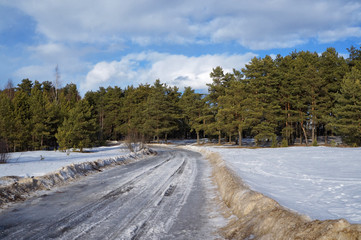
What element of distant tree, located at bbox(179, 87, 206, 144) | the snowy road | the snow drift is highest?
distant tree, located at bbox(179, 87, 206, 144)

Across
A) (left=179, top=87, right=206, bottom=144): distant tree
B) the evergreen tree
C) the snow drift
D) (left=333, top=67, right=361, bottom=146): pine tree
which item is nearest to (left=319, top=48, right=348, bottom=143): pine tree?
(left=333, top=67, right=361, bottom=146): pine tree

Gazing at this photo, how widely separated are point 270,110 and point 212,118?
51.7ft

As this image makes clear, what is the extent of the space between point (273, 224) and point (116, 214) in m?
3.90

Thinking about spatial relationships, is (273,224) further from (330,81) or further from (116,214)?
(330,81)

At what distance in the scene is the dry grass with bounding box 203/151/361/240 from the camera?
327 cm

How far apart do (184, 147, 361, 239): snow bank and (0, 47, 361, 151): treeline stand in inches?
947

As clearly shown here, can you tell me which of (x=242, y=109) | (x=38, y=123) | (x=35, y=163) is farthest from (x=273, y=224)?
(x=242, y=109)

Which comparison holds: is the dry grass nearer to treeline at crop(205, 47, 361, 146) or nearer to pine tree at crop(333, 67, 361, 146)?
treeline at crop(205, 47, 361, 146)

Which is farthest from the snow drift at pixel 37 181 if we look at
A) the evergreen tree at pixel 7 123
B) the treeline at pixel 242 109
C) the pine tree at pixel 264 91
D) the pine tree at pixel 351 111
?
the pine tree at pixel 351 111

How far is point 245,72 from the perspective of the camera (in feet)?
144

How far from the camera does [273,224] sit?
435 cm

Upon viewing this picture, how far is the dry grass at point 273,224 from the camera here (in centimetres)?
327

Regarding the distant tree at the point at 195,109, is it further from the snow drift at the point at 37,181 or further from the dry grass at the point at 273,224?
the dry grass at the point at 273,224

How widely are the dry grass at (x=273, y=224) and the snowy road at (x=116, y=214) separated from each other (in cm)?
57
